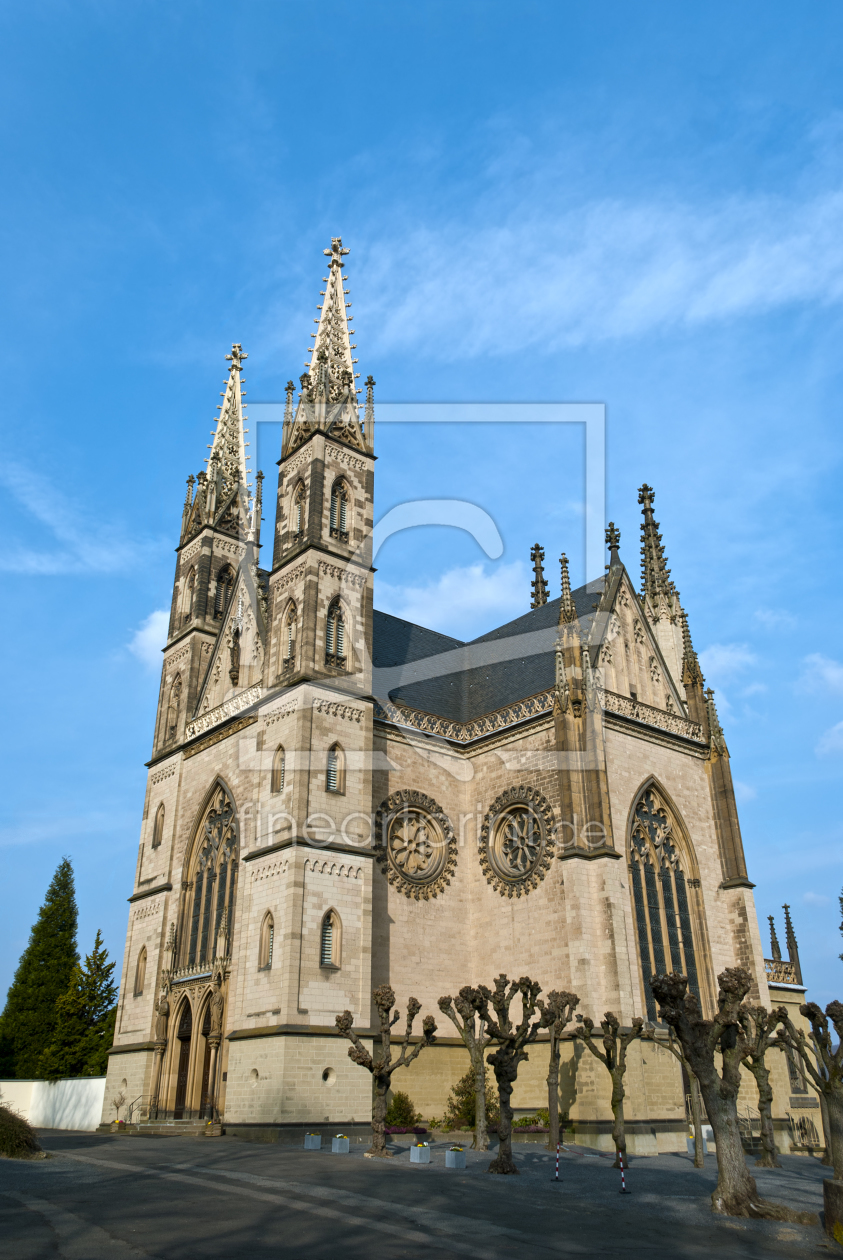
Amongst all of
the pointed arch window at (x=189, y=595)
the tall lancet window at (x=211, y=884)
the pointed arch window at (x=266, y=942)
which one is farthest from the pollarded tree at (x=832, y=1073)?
the pointed arch window at (x=189, y=595)

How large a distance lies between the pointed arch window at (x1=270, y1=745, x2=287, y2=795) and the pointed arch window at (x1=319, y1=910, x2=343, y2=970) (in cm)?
398

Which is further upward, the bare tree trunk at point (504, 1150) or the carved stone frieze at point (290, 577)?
the carved stone frieze at point (290, 577)

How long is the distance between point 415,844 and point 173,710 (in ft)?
38.3

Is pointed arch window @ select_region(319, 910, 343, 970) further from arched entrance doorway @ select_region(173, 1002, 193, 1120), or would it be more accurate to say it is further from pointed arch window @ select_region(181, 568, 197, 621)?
pointed arch window @ select_region(181, 568, 197, 621)

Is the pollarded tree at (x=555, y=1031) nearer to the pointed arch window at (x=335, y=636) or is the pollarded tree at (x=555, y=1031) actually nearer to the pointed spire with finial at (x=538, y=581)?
the pointed arch window at (x=335, y=636)

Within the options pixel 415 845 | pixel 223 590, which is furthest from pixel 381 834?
pixel 223 590

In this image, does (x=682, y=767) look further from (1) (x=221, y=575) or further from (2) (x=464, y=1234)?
(2) (x=464, y=1234)

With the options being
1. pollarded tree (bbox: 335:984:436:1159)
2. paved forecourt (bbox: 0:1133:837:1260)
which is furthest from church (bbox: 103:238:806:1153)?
paved forecourt (bbox: 0:1133:837:1260)

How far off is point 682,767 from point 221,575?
19086 millimetres

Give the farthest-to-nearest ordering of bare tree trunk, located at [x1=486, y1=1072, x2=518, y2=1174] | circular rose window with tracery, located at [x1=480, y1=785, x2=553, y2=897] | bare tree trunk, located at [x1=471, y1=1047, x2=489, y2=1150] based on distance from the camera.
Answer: circular rose window with tracery, located at [x1=480, y1=785, x2=553, y2=897]
bare tree trunk, located at [x1=471, y1=1047, x2=489, y2=1150]
bare tree trunk, located at [x1=486, y1=1072, x2=518, y2=1174]

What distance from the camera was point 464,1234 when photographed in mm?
11062

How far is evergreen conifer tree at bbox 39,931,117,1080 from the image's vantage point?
39.0 meters

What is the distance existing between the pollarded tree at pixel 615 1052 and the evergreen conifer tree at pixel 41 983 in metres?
27.9

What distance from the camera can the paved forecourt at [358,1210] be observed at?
10102mm
